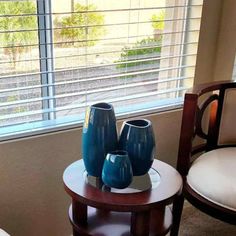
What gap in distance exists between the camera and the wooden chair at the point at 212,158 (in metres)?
1.40

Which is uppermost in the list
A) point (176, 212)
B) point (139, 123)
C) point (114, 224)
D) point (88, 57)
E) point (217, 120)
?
point (88, 57)

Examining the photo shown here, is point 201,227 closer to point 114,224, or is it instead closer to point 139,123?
point 114,224

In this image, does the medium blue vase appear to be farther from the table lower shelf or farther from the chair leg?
the chair leg

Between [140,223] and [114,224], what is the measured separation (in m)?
0.18

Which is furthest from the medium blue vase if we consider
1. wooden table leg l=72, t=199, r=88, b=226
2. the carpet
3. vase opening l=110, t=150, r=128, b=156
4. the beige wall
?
the carpet

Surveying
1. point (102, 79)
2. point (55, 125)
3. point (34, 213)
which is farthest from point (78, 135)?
point (34, 213)

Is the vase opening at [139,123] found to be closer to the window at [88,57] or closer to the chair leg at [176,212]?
the window at [88,57]


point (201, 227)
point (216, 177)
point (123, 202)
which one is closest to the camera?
point (123, 202)

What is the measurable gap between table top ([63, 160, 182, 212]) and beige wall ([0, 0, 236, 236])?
0.90 ft

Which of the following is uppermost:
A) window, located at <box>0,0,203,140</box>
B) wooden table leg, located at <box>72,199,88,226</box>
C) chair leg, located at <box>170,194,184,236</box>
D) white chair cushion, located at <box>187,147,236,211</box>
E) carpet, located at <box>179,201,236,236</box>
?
window, located at <box>0,0,203,140</box>

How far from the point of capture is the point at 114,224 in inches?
53.1

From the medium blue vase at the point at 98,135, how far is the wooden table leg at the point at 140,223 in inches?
7.8

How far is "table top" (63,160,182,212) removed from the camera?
1145 mm

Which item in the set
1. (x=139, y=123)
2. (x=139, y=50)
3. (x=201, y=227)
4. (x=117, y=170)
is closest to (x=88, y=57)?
(x=139, y=50)
